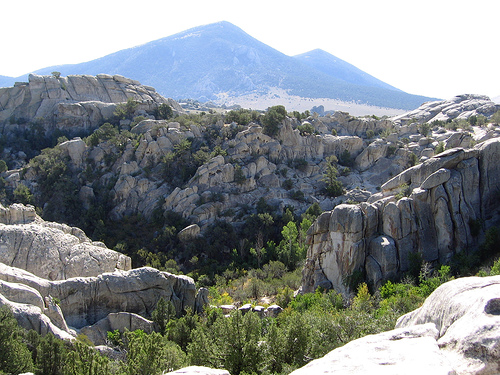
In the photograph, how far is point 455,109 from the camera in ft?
255

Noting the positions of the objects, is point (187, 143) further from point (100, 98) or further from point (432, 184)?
point (432, 184)

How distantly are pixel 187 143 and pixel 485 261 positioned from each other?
40270mm

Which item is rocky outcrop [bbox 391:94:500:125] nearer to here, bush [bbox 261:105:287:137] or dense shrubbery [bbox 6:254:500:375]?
bush [bbox 261:105:287:137]

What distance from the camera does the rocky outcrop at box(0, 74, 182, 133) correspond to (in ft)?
226

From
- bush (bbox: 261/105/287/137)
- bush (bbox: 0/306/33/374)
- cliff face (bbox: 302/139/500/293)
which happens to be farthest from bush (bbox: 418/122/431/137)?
bush (bbox: 0/306/33/374)

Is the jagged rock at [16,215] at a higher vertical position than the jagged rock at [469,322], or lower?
lower

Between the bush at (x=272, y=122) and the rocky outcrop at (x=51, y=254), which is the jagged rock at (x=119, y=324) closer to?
the rocky outcrop at (x=51, y=254)

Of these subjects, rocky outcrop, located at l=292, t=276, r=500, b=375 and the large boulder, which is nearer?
rocky outcrop, located at l=292, t=276, r=500, b=375

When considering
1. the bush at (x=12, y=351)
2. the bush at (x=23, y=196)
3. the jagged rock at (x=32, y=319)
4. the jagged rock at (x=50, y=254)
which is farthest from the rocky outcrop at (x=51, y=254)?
the bush at (x=23, y=196)

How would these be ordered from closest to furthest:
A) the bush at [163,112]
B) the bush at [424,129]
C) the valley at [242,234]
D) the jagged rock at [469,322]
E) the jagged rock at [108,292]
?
the jagged rock at [469,322]
the valley at [242,234]
the jagged rock at [108,292]
the bush at [424,129]
the bush at [163,112]

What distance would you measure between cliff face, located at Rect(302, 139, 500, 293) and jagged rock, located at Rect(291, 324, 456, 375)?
19052 mm

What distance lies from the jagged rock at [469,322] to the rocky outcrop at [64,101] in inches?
2571

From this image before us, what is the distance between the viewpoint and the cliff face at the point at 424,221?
2856cm

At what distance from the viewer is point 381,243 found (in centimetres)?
2884
